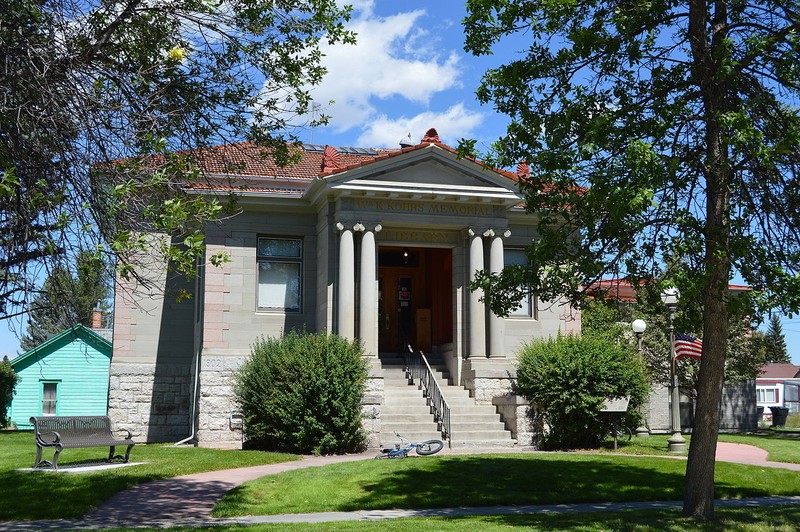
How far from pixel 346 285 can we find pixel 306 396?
11.4ft

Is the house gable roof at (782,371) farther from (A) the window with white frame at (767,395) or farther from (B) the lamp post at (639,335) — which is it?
(B) the lamp post at (639,335)

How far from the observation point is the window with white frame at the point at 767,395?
240 feet

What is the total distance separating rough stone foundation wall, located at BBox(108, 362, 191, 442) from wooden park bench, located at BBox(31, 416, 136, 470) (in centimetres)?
714

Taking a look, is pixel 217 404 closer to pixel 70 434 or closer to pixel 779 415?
pixel 70 434

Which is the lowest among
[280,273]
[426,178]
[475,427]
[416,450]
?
[416,450]

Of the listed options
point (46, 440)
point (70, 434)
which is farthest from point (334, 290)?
point (46, 440)

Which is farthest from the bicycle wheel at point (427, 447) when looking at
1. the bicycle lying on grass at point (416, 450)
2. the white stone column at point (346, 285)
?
the white stone column at point (346, 285)

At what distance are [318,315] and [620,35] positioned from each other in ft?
43.6

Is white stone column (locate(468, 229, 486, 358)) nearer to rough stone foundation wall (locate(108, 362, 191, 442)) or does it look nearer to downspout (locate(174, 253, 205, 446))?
downspout (locate(174, 253, 205, 446))

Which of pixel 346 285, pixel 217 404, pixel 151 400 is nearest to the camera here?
pixel 346 285

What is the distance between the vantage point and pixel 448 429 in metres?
19.0

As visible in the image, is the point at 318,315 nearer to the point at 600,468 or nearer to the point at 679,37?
the point at 600,468

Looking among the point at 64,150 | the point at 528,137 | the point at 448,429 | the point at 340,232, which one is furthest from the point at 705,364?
the point at 340,232

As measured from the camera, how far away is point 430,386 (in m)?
20.9
